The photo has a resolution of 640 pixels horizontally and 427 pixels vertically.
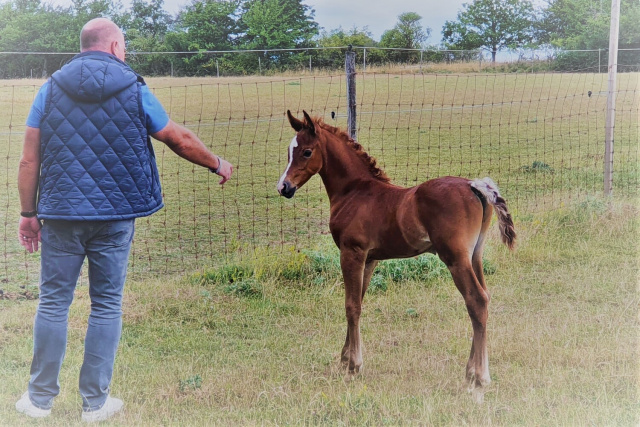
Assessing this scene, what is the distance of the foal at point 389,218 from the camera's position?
4160 millimetres

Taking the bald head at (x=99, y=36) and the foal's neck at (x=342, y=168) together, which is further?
the foal's neck at (x=342, y=168)

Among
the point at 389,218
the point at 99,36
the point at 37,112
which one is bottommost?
the point at 389,218

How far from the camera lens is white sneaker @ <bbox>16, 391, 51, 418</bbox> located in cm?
385

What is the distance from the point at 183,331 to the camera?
218 inches

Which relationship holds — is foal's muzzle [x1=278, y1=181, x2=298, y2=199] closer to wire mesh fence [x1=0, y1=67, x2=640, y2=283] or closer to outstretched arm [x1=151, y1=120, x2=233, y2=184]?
outstretched arm [x1=151, y1=120, x2=233, y2=184]

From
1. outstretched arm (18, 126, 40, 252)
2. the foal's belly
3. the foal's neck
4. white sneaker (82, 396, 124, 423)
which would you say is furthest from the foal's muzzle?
white sneaker (82, 396, 124, 423)

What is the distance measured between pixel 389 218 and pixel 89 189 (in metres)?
2.00

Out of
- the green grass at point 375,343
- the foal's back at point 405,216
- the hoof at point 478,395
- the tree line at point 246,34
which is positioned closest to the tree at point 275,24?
the tree line at point 246,34

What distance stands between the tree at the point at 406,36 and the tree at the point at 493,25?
0.37 metres

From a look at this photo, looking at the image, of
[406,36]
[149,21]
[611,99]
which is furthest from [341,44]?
[611,99]

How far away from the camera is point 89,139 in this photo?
3648 mm

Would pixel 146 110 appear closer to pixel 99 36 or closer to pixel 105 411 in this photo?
pixel 99 36

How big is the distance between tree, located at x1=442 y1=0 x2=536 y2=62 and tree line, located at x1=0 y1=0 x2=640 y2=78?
13 millimetres

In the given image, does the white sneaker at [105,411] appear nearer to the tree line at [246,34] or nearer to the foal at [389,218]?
the foal at [389,218]
